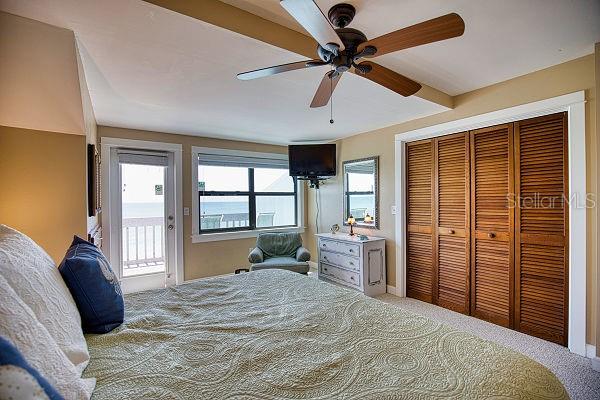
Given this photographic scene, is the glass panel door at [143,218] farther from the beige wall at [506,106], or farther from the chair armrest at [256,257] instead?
the beige wall at [506,106]

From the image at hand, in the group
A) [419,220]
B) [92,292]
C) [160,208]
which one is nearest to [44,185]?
[92,292]

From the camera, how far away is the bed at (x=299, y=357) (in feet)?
2.97

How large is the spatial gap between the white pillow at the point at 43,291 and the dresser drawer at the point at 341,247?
123 inches

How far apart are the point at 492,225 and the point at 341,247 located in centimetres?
181

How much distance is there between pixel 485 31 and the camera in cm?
189

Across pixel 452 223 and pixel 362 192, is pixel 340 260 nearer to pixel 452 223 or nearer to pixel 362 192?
pixel 362 192

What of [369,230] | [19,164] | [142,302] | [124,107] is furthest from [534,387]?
[124,107]

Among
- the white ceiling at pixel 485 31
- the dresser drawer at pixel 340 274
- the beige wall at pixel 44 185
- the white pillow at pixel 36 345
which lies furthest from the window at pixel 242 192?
the white pillow at pixel 36 345

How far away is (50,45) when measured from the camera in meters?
1.62

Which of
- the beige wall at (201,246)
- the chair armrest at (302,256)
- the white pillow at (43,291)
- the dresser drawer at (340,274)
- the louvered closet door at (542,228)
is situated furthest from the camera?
the beige wall at (201,246)

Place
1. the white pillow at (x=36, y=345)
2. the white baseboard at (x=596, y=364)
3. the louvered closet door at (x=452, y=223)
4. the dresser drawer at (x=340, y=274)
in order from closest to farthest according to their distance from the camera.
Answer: the white pillow at (x=36, y=345), the white baseboard at (x=596, y=364), the louvered closet door at (x=452, y=223), the dresser drawer at (x=340, y=274)

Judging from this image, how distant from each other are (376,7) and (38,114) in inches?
80.7

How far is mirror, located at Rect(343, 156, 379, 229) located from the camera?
4.11 metres

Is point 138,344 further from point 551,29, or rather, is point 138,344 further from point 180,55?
point 551,29
